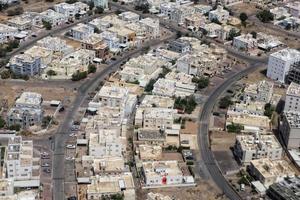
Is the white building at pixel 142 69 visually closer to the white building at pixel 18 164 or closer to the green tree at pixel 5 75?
the green tree at pixel 5 75

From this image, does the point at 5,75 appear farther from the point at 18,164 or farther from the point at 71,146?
the point at 18,164

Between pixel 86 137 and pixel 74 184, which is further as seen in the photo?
pixel 86 137

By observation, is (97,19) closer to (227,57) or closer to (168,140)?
(227,57)

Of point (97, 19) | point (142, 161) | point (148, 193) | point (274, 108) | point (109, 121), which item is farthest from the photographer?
point (97, 19)

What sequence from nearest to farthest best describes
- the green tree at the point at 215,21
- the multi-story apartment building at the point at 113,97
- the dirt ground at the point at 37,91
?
the multi-story apartment building at the point at 113,97 < the dirt ground at the point at 37,91 < the green tree at the point at 215,21

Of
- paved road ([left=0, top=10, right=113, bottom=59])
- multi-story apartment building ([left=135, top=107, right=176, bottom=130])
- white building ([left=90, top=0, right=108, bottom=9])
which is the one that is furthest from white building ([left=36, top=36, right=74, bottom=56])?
multi-story apartment building ([left=135, top=107, right=176, bottom=130])

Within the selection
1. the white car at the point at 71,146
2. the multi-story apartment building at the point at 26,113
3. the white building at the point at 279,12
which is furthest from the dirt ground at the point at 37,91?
the white building at the point at 279,12

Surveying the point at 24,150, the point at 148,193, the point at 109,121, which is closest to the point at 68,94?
the point at 109,121

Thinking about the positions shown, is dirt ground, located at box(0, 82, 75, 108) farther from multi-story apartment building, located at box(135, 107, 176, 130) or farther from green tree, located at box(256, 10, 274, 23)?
green tree, located at box(256, 10, 274, 23)
